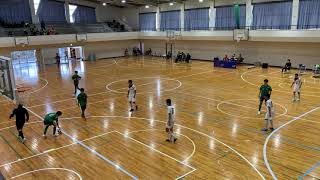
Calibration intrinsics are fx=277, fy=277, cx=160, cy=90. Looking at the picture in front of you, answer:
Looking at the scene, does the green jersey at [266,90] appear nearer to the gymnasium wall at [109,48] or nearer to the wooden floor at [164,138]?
the wooden floor at [164,138]

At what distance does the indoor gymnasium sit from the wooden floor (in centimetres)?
6

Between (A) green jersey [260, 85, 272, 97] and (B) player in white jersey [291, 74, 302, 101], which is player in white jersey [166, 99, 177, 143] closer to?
(A) green jersey [260, 85, 272, 97]

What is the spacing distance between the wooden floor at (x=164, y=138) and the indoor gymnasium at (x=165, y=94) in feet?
0.19

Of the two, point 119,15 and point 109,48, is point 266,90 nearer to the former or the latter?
point 109,48

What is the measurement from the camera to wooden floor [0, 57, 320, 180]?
8148 millimetres

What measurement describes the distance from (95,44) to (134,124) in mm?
27363

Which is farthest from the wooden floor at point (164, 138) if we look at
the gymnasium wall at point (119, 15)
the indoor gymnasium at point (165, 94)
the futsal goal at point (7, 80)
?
the gymnasium wall at point (119, 15)

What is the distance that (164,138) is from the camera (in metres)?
10.4

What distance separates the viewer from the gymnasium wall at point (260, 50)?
25.0 meters

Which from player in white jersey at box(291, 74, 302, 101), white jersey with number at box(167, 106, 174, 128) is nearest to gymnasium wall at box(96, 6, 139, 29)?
player in white jersey at box(291, 74, 302, 101)

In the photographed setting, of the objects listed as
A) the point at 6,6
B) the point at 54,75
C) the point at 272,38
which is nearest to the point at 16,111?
the point at 54,75

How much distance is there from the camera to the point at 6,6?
3161 centimetres

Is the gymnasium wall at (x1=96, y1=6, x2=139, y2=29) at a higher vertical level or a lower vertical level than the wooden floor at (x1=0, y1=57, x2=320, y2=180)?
higher

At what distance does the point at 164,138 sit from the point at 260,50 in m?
21.2
